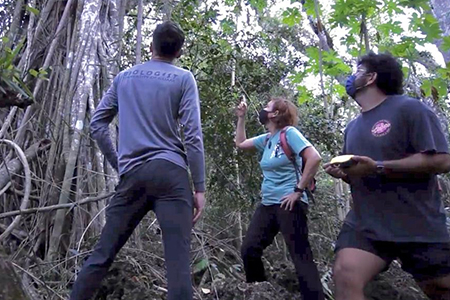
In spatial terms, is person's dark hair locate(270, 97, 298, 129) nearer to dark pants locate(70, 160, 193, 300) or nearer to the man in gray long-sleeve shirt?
the man in gray long-sleeve shirt

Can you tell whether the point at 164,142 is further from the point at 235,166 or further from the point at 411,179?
the point at 235,166

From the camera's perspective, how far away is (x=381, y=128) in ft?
11.4

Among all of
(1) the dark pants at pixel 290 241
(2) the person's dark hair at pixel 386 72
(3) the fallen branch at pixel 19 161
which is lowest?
(1) the dark pants at pixel 290 241

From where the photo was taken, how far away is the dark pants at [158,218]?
3.34m

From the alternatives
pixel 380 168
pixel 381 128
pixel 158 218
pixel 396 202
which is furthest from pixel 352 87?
pixel 158 218

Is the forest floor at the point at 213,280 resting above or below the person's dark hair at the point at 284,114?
below

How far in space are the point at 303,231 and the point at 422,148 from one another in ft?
4.45

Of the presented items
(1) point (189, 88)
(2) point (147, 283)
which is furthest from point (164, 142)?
(2) point (147, 283)

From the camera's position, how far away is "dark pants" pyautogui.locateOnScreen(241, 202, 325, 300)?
14.1ft

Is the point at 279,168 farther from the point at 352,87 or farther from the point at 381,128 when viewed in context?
the point at 381,128

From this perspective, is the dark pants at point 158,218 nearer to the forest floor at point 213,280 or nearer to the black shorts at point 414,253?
the black shorts at point 414,253

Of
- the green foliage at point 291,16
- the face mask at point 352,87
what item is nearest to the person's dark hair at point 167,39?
the face mask at point 352,87

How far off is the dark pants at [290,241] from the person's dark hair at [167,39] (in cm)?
144

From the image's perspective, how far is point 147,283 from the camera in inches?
197
